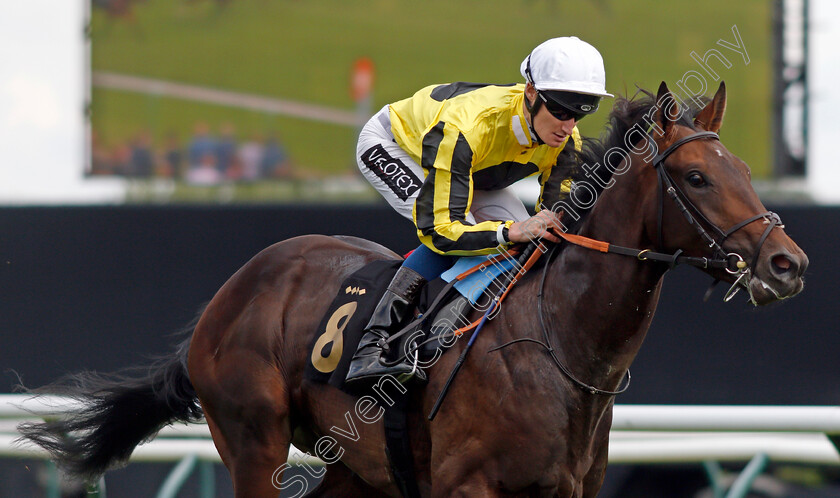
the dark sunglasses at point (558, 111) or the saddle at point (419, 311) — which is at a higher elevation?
the dark sunglasses at point (558, 111)

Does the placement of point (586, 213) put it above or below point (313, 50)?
above

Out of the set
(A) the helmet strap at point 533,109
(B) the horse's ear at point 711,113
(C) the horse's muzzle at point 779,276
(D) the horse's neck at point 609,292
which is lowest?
(D) the horse's neck at point 609,292

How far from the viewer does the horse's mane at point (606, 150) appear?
2.64m

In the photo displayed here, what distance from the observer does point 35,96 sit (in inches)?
218

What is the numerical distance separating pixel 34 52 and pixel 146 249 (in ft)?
4.47

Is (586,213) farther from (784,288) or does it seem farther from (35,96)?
(35,96)

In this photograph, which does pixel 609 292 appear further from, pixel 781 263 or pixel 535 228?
pixel 781 263

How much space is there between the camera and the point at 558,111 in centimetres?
276

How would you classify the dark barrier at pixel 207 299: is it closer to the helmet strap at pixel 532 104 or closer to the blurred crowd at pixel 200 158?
the blurred crowd at pixel 200 158

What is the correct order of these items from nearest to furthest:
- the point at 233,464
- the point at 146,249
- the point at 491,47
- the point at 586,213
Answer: the point at 586,213, the point at 233,464, the point at 146,249, the point at 491,47

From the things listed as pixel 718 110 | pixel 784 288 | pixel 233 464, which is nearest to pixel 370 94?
pixel 233 464

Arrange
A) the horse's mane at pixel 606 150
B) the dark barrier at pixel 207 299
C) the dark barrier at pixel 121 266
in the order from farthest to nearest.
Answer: the dark barrier at pixel 121 266, the dark barrier at pixel 207 299, the horse's mane at pixel 606 150

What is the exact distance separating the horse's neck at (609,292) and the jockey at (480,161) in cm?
16

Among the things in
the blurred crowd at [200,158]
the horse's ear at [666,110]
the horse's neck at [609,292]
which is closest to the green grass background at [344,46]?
the blurred crowd at [200,158]
